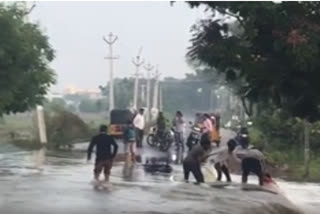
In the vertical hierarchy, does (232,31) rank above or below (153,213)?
above

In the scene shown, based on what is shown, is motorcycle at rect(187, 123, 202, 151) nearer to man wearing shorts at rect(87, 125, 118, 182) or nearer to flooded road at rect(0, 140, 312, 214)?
flooded road at rect(0, 140, 312, 214)

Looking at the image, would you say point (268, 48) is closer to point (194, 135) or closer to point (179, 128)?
point (179, 128)

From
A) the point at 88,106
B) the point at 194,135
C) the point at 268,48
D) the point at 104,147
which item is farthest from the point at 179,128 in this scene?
the point at 88,106

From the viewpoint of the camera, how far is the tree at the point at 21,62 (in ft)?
89.9

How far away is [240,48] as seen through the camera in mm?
13664

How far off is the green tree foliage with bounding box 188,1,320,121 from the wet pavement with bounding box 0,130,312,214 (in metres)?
2.52

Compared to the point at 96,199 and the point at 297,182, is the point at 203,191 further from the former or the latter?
the point at 297,182

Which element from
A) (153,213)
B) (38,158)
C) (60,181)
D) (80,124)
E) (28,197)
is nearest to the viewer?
(153,213)

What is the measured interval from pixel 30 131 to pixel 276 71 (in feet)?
106

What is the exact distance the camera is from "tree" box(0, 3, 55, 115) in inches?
1079

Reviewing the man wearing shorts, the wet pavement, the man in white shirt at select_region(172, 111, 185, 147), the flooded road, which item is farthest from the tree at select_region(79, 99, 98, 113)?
the man wearing shorts

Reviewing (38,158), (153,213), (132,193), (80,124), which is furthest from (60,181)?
(80,124)

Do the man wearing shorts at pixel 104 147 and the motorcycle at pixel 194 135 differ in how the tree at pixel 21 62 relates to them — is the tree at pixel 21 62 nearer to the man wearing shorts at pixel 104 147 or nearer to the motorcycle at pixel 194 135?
the motorcycle at pixel 194 135

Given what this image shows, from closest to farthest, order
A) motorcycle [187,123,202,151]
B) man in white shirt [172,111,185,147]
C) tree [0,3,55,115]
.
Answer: tree [0,3,55,115], man in white shirt [172,111,185,147], motorcycle [187,123,202,151]
